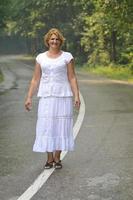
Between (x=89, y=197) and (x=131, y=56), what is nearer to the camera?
(x=89, y=197)

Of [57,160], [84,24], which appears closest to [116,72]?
[84,24]

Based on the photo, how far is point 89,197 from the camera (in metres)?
6.72


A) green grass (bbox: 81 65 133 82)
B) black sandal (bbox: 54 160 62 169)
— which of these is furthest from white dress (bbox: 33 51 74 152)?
green grass (bbox: 81 65 133 82)

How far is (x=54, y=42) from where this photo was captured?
8.19 meters

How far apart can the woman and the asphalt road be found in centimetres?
42

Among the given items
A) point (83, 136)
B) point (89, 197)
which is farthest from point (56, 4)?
point (89, 197)

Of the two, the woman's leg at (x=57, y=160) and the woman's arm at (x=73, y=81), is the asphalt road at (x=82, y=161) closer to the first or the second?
the woman's leg at (x=57, y=160)

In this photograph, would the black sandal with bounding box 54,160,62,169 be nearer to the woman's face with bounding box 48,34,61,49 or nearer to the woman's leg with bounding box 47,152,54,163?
the woman's leg with bounding box 47,152,54,163

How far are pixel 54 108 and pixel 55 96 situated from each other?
18cm

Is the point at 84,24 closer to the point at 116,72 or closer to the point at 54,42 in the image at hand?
the point at 116,72

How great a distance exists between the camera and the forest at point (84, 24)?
3522 centimetres

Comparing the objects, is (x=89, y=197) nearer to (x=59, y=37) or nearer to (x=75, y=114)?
(x=59, y=37)

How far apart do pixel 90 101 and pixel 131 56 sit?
19642 mm

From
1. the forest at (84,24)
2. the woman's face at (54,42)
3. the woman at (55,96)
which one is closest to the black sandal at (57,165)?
the woman at (55,96)
